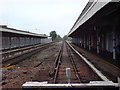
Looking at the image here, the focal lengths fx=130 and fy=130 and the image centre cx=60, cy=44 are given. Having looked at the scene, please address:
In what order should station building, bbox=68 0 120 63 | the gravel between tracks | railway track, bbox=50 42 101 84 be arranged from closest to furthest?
the gravel between tracks < railway track, bbox=50 42 101 84 < station building, bbox=68 0 120 63

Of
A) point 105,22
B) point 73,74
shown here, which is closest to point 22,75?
point 73,74

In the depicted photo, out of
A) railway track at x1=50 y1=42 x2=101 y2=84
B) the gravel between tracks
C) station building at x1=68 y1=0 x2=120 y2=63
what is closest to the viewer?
the gravel between tracks

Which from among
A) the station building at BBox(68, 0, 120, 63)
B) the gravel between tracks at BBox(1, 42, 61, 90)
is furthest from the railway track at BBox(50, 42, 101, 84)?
the station building at BBox(68, 0, 120, 63)

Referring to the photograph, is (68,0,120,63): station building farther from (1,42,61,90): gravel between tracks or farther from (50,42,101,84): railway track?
(1,42,61,90): gravel between tracks

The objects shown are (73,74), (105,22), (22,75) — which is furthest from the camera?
(105,22)

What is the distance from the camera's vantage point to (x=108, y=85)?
2998mm

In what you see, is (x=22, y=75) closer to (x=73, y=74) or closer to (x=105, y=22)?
(x=73, y=74)

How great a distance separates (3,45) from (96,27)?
540 inches

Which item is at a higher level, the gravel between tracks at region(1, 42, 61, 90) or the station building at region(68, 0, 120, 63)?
the station building at region(68, 0, 120, 63)

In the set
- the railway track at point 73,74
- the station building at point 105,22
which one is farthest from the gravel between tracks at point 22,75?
the station building at point 105,22

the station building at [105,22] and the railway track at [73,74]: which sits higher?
the station building at [105,22]

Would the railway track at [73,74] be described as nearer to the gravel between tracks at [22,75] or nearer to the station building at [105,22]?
the gravel between tracks at [22,75]

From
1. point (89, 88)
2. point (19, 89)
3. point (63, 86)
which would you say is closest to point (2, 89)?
point (19, 89)

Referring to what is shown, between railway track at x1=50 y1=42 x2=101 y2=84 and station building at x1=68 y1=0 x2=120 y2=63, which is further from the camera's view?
station building at x1=68 y1=0 x2=120 y2=63
